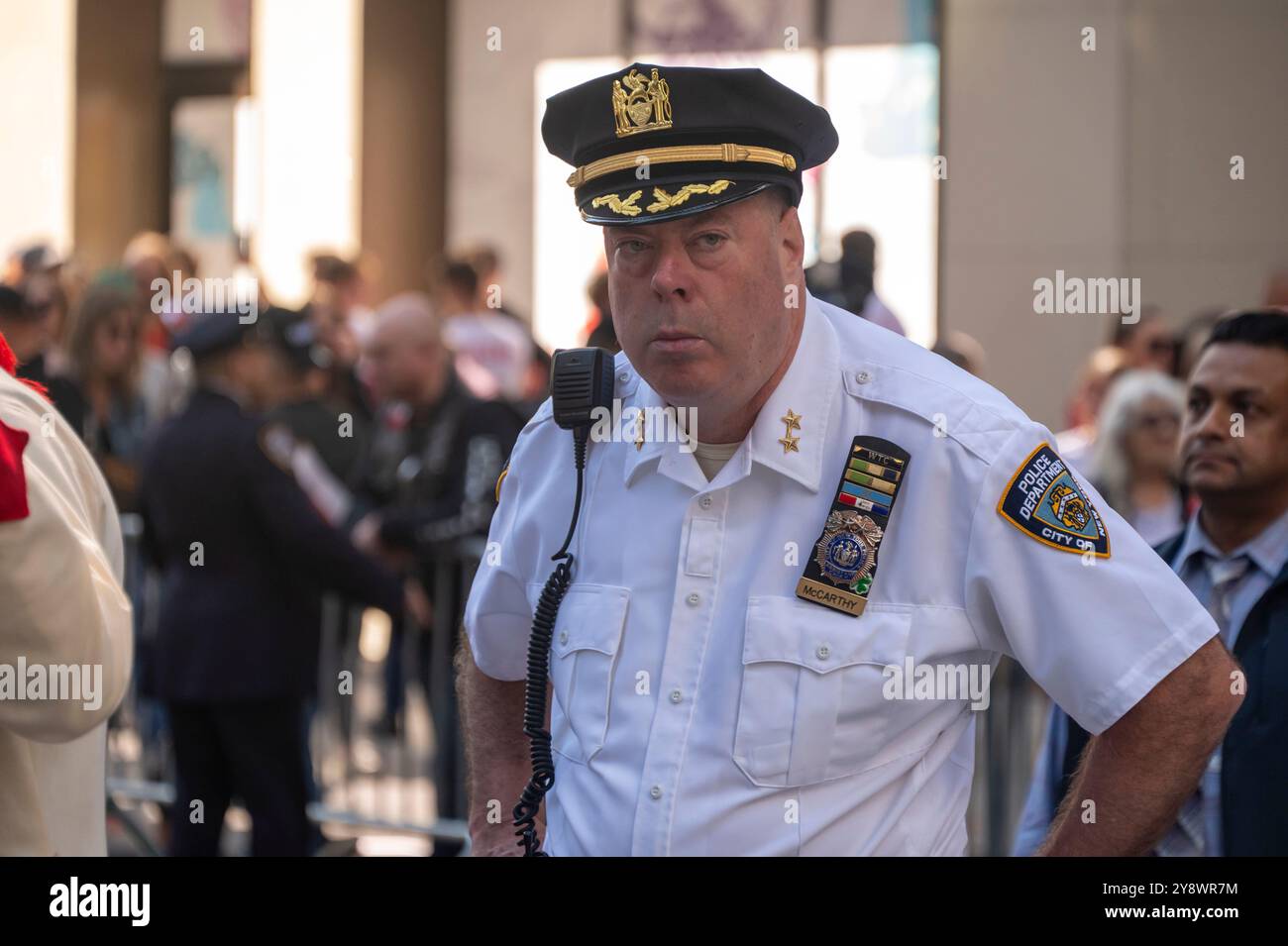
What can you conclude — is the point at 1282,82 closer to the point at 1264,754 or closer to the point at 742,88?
the point at 1264,754

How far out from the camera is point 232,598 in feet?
19.0

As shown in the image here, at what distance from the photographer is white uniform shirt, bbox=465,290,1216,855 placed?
255 centimetres

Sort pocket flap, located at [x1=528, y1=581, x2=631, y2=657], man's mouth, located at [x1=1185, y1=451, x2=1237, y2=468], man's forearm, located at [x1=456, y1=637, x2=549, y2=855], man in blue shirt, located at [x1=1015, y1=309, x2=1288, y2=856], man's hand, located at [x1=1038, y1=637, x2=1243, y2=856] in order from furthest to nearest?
man's mouth, located at [x1=1185, y1=451, x2=1237, y2=468] → man in blue shirt, located at [x1=1015, y1=309, x2=1288, y2=856] → man's forearm, located at [x1=456, y1=637, x2=549, y2=855] → pocket flap, located at [x1=528, y1=581, x2=631, y2=657] → man's hand, located at [x1=1038, y1=637, x2=1243, y2=856]

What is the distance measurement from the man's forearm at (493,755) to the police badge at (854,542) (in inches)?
27.9

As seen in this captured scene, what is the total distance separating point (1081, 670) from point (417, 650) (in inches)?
185

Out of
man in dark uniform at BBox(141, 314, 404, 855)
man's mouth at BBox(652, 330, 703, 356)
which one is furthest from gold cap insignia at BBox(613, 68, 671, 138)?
man in dark uniform at BBox(141, 314, 404, 855)

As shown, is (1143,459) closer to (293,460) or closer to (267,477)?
(267,477)

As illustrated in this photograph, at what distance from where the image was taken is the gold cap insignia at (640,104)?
9.12 feet

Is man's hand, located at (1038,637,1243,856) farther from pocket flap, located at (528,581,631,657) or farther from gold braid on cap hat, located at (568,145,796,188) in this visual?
gold braid on cap hat, located at (568,145,796,188)

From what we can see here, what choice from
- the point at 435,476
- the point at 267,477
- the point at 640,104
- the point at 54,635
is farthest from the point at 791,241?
the point at 435,476

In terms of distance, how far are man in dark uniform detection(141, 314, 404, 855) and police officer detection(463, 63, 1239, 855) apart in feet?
10.2

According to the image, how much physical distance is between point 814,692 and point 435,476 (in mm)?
4431

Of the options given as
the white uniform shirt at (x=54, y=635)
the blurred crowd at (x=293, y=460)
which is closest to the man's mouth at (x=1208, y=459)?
the blurred crowd at (x=293, y=460)

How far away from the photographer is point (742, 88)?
2.78 meters
